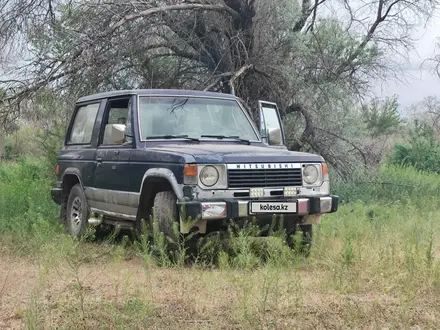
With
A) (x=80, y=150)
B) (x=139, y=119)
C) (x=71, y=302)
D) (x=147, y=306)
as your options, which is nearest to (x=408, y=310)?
(x=147, y=306)

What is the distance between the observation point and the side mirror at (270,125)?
27.0ft

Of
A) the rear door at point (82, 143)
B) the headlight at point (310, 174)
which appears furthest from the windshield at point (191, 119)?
the headlight at point (310, 174)

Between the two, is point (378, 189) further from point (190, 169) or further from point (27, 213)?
point (190, 169)

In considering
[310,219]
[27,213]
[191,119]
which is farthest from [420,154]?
[310,219]

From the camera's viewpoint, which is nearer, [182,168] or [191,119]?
[182,168]

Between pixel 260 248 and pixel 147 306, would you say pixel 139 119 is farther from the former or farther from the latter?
pixel 147 306

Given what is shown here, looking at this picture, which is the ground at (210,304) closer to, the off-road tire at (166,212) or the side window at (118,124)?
the off-road tire at (166,212)

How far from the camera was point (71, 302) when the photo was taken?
4707 millimetres

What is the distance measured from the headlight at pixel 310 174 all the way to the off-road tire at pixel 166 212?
4.66 feet

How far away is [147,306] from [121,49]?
8.20 metres

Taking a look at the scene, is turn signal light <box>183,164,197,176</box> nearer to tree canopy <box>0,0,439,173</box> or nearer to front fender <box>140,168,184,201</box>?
front fender <box>140,168,184,201</box>

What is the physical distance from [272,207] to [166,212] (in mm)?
1087

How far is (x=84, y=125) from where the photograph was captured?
29.7 feet

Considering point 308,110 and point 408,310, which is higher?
point 308,110
